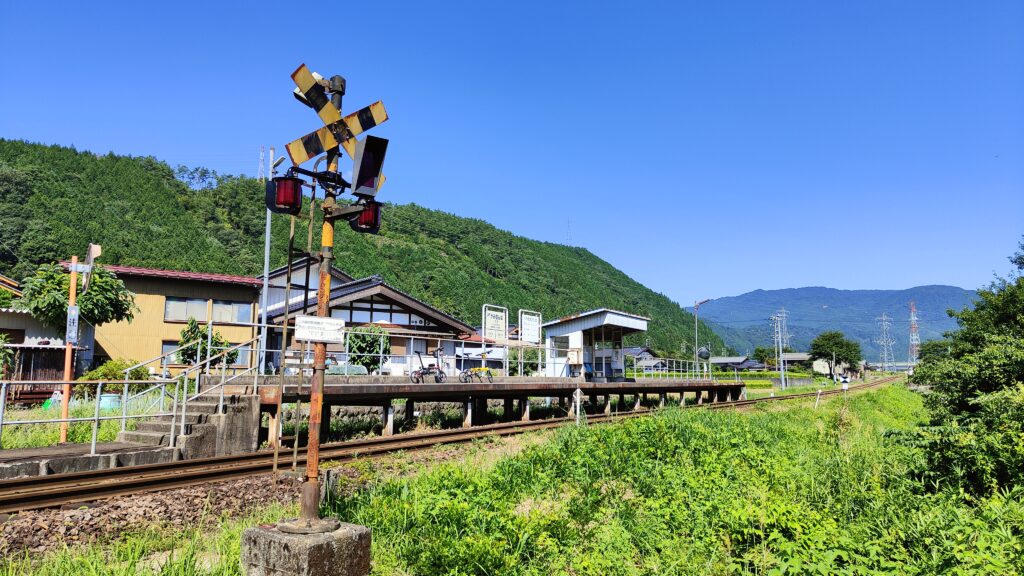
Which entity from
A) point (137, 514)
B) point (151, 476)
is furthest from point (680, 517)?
point (151, 476)

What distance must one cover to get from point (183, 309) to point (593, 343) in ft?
66.6

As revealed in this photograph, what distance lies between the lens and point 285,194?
5301 mm

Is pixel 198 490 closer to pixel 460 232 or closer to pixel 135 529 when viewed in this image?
pixel 135 529

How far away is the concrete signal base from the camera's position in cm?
468

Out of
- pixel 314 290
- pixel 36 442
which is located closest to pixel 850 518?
pixel 36 442

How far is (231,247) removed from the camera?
79.1 meters

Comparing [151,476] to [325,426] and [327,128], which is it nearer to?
[325,426]

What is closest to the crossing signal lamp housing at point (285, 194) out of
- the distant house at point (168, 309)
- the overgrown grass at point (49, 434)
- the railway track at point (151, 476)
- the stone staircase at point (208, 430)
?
the railway track at point (151, 476)

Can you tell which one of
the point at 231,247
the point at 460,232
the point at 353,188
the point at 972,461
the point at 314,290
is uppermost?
the point at 460,232

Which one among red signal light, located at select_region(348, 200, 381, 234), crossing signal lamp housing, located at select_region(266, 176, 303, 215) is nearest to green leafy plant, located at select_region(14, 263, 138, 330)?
crossing signal lamp housing, located at select_region(266, 176, 303, 215)

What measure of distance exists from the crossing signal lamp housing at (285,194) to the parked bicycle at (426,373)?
962cm

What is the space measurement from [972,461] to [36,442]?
1492cm

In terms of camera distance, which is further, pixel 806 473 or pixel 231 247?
pixel 231 247

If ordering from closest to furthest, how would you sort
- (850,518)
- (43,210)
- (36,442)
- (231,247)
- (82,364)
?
(850,518)
(36,442)
(82,364)
(43,210)
(231,247)
